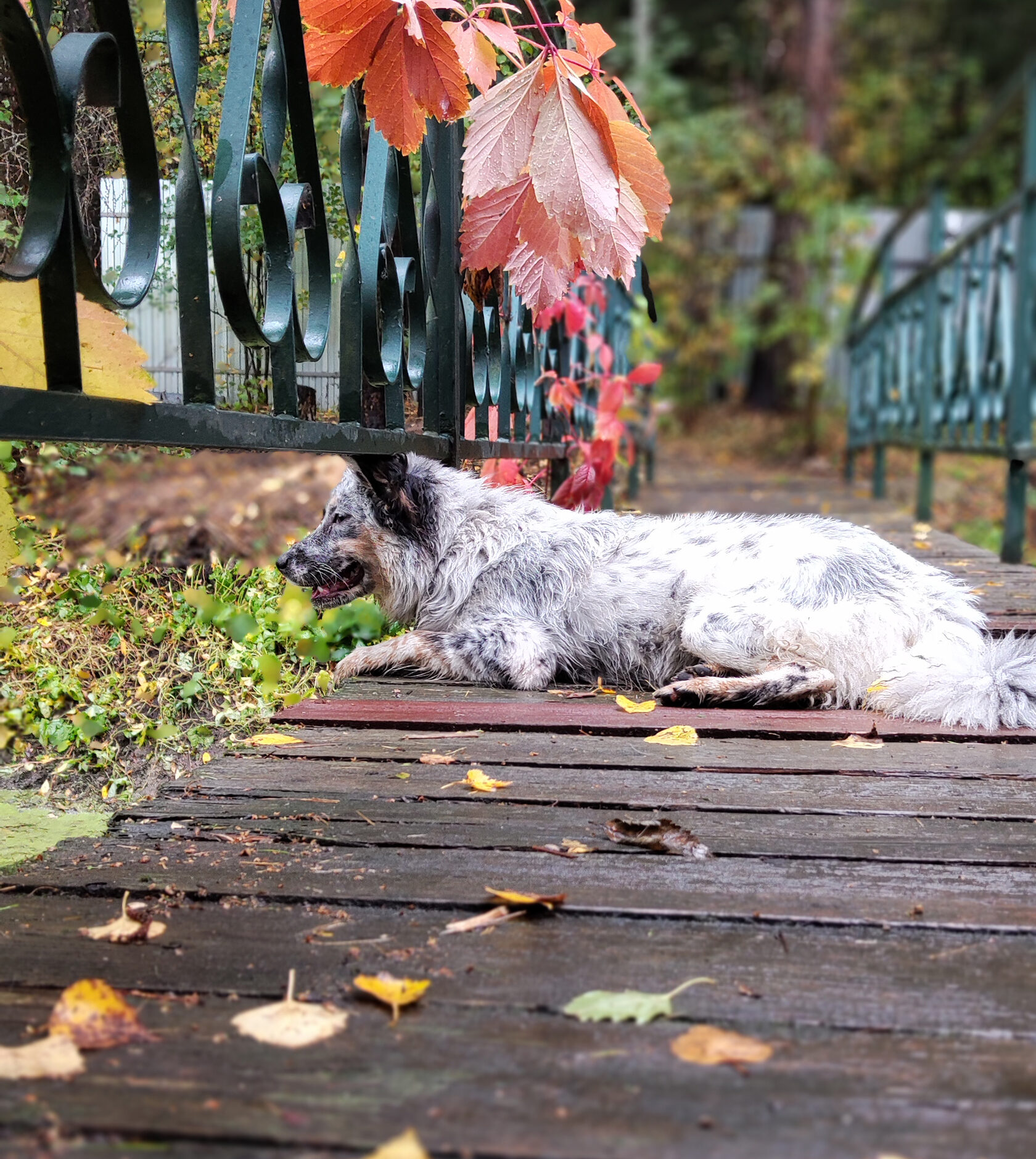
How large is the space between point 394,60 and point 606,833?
4.88 ft

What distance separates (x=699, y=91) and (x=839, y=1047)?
82.8 ft

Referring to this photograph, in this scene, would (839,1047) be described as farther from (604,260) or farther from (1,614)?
(1,614)

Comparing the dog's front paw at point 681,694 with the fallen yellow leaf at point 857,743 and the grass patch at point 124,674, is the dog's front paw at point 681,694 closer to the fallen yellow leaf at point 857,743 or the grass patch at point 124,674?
the fallen yellow leaf at point 857,743

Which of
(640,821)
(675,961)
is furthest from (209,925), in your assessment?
(640,821)

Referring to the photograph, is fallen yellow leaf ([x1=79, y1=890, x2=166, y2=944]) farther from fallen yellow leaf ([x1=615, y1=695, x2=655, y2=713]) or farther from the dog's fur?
the dog's fur

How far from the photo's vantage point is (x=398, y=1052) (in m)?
1.17

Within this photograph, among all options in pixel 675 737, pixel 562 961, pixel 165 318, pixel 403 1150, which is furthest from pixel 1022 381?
pixel 403 1150

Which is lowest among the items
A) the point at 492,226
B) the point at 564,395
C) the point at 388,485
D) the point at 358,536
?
the point at 358,536

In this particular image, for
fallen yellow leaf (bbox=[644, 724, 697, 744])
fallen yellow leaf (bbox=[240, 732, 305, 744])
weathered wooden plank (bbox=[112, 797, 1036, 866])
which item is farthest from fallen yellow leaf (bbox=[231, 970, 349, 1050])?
fallen yellow leaf (bbox=[644, 724, 697, 744])

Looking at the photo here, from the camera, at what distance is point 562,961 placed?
1.38 metres

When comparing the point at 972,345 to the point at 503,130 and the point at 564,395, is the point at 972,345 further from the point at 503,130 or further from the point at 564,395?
the point at 503,130

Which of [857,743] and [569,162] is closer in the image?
[569,162]

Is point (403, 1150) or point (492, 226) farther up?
point (492, 226)

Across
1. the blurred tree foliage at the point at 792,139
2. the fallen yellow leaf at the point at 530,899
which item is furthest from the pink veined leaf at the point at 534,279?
the blurred tree foliage at the point at 792,139
